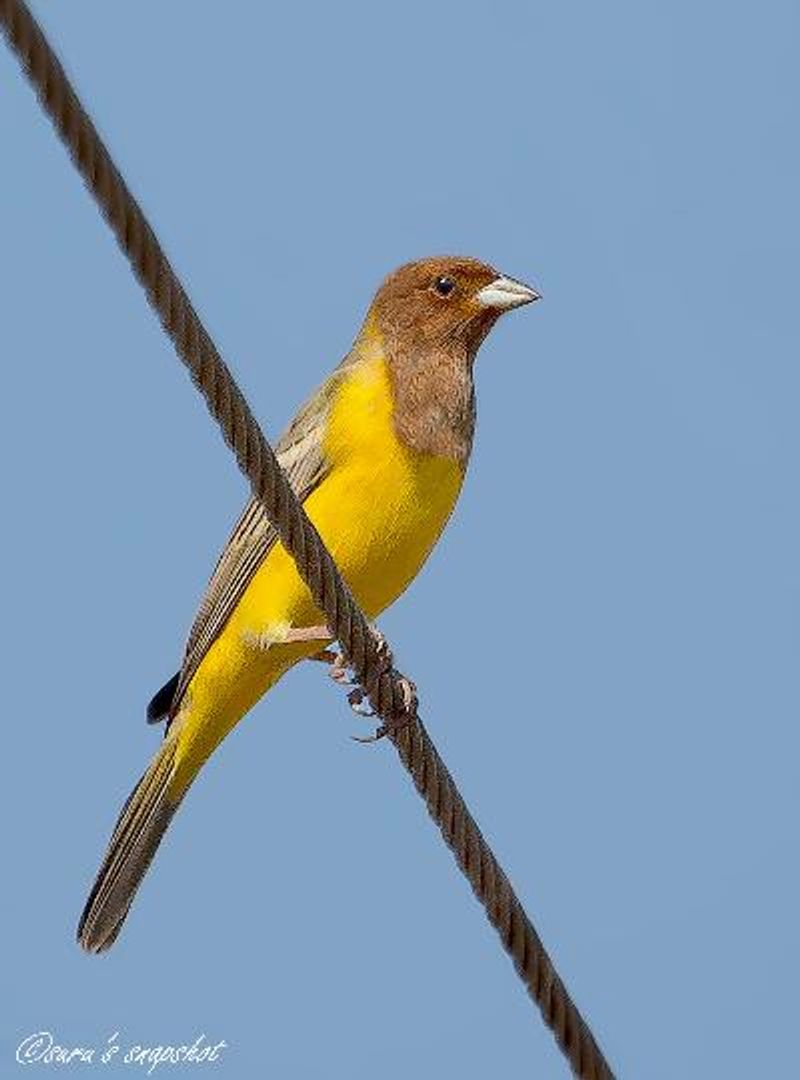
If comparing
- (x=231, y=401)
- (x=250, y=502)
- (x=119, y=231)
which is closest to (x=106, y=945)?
(x=250, y=502)

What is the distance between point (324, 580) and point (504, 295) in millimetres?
2944

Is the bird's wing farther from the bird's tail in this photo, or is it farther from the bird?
the bird's tail

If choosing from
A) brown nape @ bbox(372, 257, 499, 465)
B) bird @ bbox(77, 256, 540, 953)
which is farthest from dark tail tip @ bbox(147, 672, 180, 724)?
brown nape @ bbox(372, 257, 499, 465)

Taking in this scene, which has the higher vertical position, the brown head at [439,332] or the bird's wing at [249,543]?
the brown head at [439,332]

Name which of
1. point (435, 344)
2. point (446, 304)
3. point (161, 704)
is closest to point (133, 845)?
point (161, 704)

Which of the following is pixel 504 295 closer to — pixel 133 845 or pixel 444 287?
pixel 444 287

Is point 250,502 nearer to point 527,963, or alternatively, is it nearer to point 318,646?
point 318,646

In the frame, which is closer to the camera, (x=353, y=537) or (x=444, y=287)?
(x=353, y=537)

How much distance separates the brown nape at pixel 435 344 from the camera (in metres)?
7.70

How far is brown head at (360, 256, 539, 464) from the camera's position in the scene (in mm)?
7758

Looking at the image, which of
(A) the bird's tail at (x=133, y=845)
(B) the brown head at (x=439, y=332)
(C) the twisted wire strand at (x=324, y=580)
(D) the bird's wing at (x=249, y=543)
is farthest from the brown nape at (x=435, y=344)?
(C) the twisted wire strand at (x=324, y=580)

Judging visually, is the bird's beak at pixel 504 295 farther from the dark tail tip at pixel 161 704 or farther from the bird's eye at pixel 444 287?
the dark tail tip at pixel 161 704

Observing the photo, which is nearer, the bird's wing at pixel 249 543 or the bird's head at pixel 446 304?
the bird's wing at pixel 249 543

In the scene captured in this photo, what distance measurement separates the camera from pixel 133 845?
8.05 m
